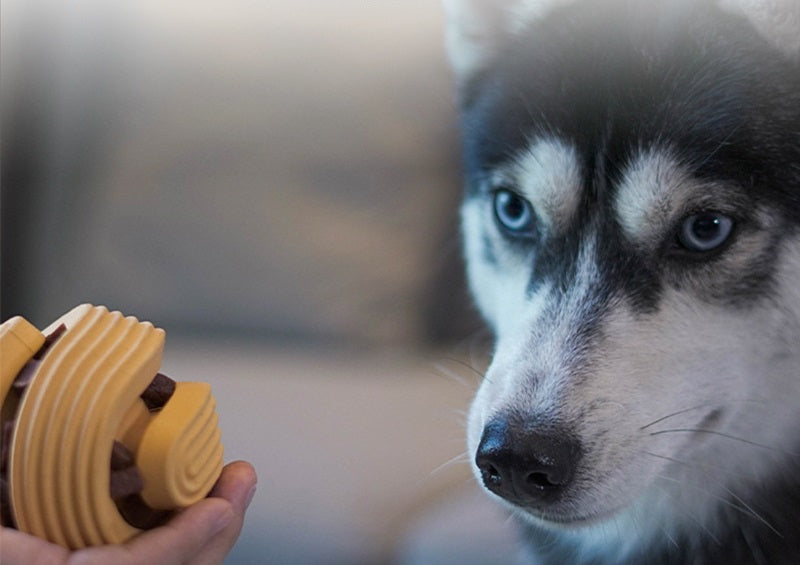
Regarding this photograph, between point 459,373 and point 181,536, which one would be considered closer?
point 181,536

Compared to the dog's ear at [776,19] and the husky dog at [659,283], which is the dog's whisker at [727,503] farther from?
the dog's ear at [776,19]

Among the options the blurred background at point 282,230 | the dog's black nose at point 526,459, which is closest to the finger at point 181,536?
the dog's black nose at point 526,459

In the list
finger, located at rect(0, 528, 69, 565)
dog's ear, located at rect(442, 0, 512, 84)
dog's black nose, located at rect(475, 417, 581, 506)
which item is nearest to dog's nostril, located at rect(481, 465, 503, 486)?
dog's black nose, located at rect(475, 417, 581, 506)

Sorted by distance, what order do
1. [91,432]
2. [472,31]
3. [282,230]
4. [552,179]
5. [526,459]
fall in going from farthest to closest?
[282,230] < [472,31] < [552,179] < [526,459] < [91,432]

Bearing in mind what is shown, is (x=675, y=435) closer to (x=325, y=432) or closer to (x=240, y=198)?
(x=325, y=432)

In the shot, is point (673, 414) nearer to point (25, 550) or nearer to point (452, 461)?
point (452, 461)

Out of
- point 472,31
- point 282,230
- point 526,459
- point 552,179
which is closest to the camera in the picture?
point 526,459

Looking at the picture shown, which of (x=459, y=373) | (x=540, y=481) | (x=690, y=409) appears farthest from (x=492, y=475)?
(x=459, y=373)
